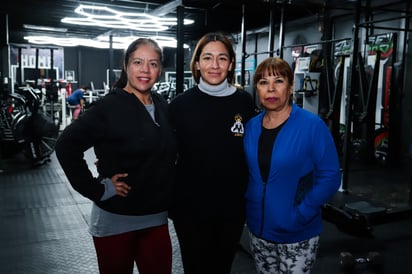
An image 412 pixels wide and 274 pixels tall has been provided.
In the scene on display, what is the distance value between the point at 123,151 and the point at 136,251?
17.5 inches

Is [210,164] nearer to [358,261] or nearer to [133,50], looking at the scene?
[133,50]

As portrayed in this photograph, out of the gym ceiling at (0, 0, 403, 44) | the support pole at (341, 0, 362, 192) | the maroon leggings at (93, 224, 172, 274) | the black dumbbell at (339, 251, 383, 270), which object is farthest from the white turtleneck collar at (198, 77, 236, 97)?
the gym ceiling at (0, 0, 403, 44)

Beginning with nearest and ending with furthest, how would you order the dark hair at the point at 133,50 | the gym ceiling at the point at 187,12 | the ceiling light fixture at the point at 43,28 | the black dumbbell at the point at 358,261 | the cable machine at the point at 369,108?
1. the dark hair at the point at 133,50
2. the black dumbbell at the point at 358,261
3. the cable machine at the point at 369,108
4. the gym ceiling at the point at 187,12
5. the ceiling light fixture at the point at 43,28

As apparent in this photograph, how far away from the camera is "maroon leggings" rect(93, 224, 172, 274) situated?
1.46 meters

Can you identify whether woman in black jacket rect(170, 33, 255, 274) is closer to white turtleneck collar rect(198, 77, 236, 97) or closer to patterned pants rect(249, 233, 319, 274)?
white turtleneck collar rect(198, 77, 236, 97)

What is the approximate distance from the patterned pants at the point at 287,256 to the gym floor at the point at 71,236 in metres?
1.10

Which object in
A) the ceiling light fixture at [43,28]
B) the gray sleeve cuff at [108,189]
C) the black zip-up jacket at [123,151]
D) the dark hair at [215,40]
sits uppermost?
the ceiling light fixture at [43,28]

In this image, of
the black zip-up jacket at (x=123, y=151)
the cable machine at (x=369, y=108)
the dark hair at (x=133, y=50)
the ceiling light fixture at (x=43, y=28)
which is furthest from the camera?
the ceiling light fixture at (x=43, y=28)

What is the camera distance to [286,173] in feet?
4.70

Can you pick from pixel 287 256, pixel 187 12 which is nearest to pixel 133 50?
pixel 287 256

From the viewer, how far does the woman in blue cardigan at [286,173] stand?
4.67 feet

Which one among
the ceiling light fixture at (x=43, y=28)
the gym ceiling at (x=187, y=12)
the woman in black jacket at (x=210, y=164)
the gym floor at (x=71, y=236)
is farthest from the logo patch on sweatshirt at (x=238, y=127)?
the ceiling light fixture at (x=43, y=28)

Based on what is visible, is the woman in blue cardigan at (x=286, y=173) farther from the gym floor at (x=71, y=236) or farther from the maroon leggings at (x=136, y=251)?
the gym floor at (x=71, y=236)

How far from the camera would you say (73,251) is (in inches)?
116
